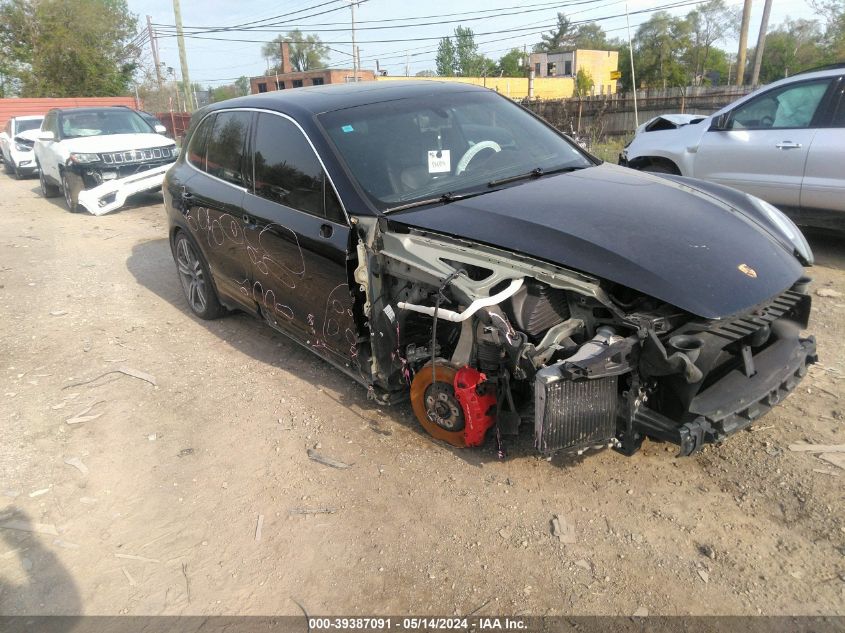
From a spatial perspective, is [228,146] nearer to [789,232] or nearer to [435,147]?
[435,147]

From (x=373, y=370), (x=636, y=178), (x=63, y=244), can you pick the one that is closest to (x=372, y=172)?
(x=373, y=370)

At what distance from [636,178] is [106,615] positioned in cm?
358

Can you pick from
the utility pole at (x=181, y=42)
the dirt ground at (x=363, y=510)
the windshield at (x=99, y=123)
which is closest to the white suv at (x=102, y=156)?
the windshield at (x=99, y=123)

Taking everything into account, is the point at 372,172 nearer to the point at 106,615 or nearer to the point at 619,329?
the point at 619,329

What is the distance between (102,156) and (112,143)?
1.24 feet

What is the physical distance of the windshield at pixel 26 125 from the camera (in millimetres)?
18531

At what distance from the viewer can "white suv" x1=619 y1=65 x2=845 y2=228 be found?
5828 mm

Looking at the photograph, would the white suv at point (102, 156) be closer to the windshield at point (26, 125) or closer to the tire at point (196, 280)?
the tire at point (196, 280)

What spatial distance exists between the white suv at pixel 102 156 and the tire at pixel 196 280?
6474 mm

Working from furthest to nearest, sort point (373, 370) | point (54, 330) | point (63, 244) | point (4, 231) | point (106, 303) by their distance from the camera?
point (4, 231) < point (63, 244) < point (106, 303) < point (54, 330) < point (373, 370)

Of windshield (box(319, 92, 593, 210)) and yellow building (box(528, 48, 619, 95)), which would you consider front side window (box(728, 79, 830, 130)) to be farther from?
yellow building (box(528, 48, 619, 95))

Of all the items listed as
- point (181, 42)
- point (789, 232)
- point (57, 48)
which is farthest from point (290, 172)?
point (57, 48)

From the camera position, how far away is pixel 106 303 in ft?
21.3

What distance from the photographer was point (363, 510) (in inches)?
122
